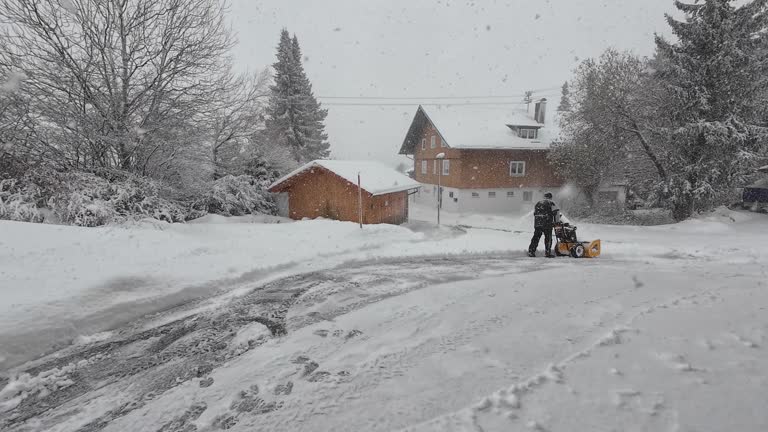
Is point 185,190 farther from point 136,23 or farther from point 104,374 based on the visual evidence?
point 104,374

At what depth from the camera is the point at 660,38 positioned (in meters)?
17.5

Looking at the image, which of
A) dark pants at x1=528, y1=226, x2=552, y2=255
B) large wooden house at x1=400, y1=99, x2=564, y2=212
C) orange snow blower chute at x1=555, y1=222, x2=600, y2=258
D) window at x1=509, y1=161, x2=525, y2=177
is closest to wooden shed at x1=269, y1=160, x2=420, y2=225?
large wooden house at x1=400, y1=99, x2=564, y2=212

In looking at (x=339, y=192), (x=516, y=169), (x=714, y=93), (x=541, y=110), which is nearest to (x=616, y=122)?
(x=714, y=93)

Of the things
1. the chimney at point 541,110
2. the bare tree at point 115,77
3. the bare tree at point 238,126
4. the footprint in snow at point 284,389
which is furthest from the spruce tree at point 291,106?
the footprint in snow at point 284,389

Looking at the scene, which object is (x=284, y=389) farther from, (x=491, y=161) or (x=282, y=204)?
(x=491, y=161)

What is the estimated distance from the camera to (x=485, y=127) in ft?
94.4

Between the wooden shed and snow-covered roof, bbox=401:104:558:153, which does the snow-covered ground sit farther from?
snow-covered roof, bbox=401:104:558:153

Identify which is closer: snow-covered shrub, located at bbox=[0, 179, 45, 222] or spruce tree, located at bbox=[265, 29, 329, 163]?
snow-covered shrub, located at bbox=[0, 179, 45, 222]

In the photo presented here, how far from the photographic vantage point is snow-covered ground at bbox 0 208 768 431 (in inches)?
111

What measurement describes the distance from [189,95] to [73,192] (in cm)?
506

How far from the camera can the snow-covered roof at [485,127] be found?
26.6 m

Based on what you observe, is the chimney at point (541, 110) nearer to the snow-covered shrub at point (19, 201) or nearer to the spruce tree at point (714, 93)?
the spruce tree at point (714, 93)

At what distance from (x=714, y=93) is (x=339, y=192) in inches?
732

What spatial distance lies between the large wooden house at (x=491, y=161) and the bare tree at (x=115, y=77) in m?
16.4
